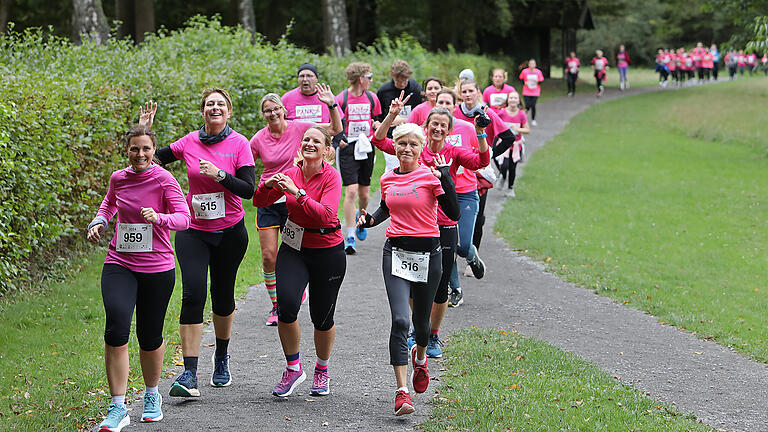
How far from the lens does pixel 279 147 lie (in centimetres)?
795

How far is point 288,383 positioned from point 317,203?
1.36 m

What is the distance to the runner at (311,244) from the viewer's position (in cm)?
638

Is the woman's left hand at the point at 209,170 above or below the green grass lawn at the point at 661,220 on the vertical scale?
above

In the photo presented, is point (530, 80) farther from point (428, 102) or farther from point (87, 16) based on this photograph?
point (428, 102)

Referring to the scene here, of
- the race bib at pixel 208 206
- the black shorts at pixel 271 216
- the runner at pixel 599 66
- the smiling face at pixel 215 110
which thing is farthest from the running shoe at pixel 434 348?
the runner at pixel 599 66

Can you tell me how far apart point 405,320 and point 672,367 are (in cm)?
296

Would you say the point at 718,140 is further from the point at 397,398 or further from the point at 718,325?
the point at 397,398

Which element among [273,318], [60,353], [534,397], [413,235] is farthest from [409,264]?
[60,353]

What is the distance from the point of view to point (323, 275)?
646 cm

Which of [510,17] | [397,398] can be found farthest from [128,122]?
[510,17]

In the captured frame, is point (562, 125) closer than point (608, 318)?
No

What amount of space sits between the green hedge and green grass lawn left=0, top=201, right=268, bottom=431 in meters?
0.40

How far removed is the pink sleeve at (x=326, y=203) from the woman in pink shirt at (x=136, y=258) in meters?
0.80

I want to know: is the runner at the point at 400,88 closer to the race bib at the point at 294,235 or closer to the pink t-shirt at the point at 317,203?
the pink t-shirt at the point at 317,203
